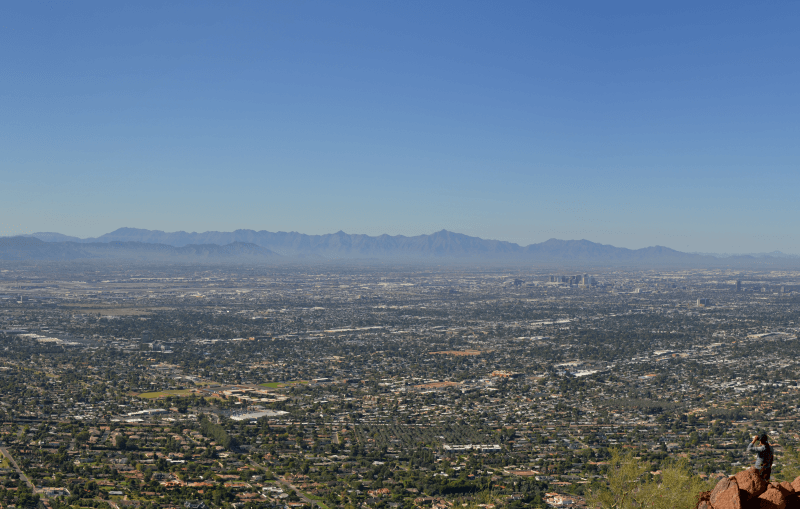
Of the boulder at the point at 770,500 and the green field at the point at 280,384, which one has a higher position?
the boulder at the point at 770,500

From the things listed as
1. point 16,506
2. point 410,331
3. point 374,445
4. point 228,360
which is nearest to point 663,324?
point 410,331

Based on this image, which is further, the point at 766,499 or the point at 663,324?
the point at 663,324

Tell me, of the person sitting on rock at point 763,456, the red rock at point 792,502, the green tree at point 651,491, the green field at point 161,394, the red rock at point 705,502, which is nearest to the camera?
the person sitting on rock at point 763,456

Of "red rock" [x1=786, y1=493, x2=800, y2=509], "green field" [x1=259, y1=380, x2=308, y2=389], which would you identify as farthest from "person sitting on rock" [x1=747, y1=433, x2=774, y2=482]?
"green field" [x1=259, y1=380, x2=308, y2=389]

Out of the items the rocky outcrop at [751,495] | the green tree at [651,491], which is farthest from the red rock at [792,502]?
the green tree at [651,491]

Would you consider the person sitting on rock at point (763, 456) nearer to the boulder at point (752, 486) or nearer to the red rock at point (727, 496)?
the boulder at point (752, 486)

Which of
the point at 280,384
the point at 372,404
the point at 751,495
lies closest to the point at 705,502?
the point at 751,495

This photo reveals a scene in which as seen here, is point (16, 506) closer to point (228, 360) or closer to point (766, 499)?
point (766, 499)

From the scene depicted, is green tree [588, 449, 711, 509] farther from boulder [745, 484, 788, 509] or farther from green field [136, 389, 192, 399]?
green field [136, 389, 192, 399]

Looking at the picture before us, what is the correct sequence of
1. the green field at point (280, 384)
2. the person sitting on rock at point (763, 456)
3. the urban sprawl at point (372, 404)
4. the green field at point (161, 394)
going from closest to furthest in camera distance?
1. the person sitting on rock at point (763, 456)
2. the urban sprawl at point (372, 404)
3. the green field at point (161, 394)
4. the green field at point (280, 384)
